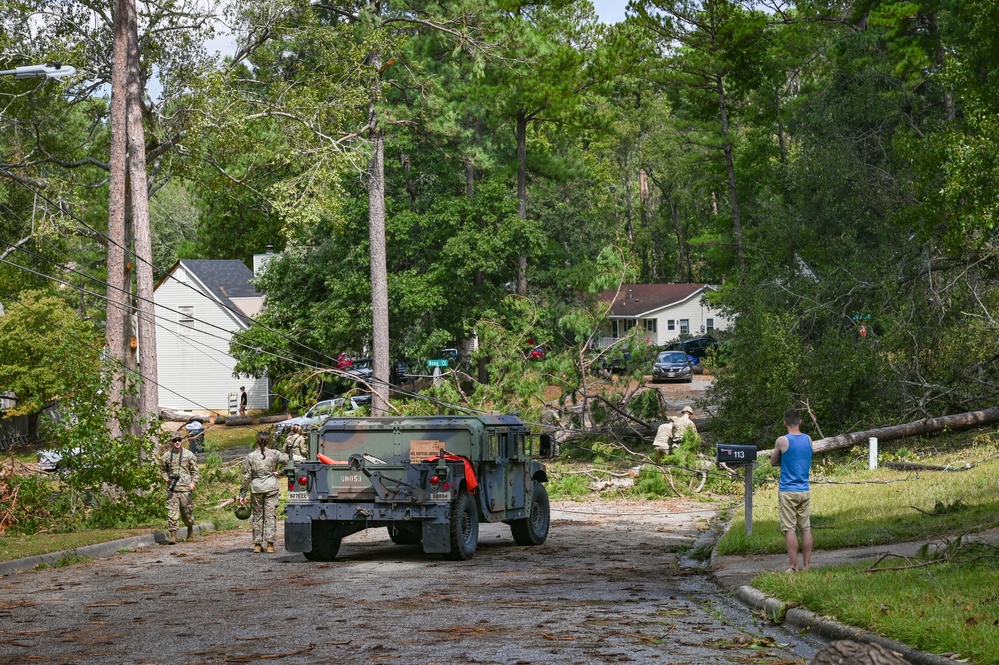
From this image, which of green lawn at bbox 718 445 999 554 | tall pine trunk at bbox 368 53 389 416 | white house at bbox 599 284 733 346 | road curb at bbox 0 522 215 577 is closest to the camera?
green lawn at bbox 718 445 999 554

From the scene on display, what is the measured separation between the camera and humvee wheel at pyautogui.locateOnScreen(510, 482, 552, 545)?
17.5 m

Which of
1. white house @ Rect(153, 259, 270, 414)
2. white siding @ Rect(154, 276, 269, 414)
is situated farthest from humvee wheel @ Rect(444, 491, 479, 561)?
white siding @ Rect(154, 276, 269, 414)

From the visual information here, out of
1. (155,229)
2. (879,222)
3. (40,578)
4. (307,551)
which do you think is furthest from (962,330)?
(155,229)

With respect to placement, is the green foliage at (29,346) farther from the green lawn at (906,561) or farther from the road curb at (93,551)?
the green lawn at (906,561)

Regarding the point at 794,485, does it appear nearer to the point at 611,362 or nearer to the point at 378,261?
the point at 611,362

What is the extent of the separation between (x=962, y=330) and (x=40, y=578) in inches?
716

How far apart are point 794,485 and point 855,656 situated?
281 inches

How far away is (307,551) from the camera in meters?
15.5

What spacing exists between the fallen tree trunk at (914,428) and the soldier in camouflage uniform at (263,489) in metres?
10.6

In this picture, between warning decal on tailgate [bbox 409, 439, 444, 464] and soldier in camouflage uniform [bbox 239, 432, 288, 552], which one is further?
soldier in camouflage uniform [bbox 239, 432, 288, 552]

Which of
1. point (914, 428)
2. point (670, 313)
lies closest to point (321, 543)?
point (914, 428)

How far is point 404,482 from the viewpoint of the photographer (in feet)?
50.1

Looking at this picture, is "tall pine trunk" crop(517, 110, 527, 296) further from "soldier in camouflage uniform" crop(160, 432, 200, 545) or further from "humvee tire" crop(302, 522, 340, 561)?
"humvee tire" crop(302, 522, 340, 561)

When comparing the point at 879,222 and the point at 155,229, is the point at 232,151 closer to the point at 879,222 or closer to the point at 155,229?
the point at 879,222
